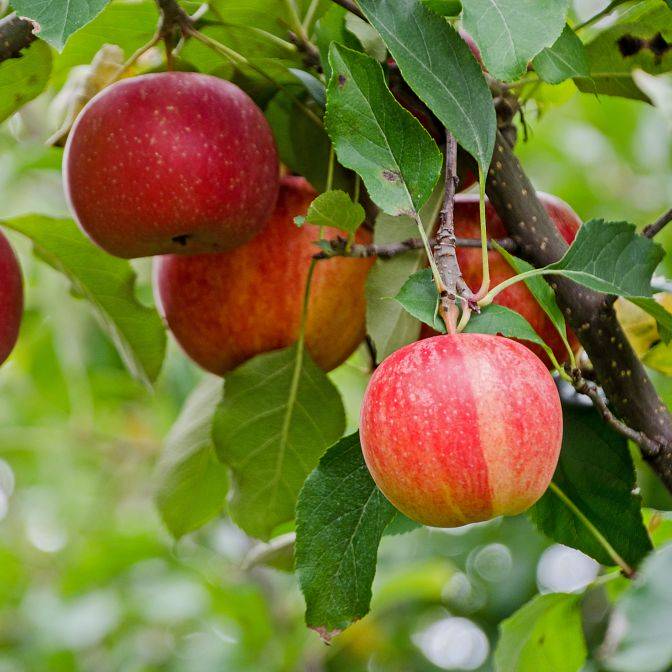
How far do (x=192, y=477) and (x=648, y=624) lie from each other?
81cm

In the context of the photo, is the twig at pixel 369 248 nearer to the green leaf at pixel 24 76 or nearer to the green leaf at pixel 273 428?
the green leaf at pixel 273 428

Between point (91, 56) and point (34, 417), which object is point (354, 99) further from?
point (34, 417)

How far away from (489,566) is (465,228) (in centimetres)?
211

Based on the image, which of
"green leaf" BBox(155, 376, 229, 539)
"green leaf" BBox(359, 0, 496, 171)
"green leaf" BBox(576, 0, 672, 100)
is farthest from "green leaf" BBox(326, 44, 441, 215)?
"green leaf" BBox(155, 376, 229, 539)

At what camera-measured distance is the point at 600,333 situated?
0.92 meters

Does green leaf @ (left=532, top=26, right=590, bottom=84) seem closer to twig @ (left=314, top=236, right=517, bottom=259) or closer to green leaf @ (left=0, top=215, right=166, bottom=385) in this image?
twig @ (left=314, top=236, right=517, bottom=259)

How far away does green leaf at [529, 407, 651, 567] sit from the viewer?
99 centimetres

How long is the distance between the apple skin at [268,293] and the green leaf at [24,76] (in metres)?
0.24

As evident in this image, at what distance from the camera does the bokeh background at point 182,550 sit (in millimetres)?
2225

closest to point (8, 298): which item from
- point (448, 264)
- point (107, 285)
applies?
point (107, 285)

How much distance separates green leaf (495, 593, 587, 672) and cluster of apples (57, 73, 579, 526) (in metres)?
0.29

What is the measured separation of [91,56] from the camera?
1195mm

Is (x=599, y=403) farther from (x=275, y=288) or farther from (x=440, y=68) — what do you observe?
(x=275, y=288)

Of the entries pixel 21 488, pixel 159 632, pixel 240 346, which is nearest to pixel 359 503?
pixel 240 346
